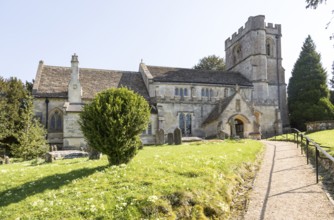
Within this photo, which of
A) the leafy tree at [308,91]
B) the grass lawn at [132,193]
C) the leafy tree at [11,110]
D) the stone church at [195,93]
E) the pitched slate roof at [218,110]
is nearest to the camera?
the grass lawn at [132,193]

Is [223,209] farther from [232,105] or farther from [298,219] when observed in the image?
[232,105]

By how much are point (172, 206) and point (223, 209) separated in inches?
55.4

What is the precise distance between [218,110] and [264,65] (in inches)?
544

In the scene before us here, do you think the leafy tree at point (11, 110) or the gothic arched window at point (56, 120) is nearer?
the leafy tree at point (11, 110)

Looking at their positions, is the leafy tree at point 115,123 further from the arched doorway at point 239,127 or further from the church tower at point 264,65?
the church tower at point 264,65

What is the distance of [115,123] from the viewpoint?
42.1 ft

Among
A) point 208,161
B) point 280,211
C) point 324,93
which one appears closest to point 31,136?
point 208,161

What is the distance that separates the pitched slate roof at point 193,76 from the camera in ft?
137

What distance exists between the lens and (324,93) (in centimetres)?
4775

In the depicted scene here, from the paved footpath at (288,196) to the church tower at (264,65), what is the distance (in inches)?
1218

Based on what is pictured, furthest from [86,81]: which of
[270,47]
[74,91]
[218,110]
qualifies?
[270,47]

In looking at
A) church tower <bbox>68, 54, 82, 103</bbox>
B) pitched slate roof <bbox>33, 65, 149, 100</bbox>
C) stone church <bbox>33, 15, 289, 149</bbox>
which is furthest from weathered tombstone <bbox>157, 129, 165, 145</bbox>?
church tower <bbox>68, 54, 82, 103</bbox>

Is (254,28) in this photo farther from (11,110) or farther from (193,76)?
(11,110)

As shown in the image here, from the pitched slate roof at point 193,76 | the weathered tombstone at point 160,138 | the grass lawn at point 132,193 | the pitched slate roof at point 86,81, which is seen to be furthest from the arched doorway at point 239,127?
the grass lawn at point 132,193
